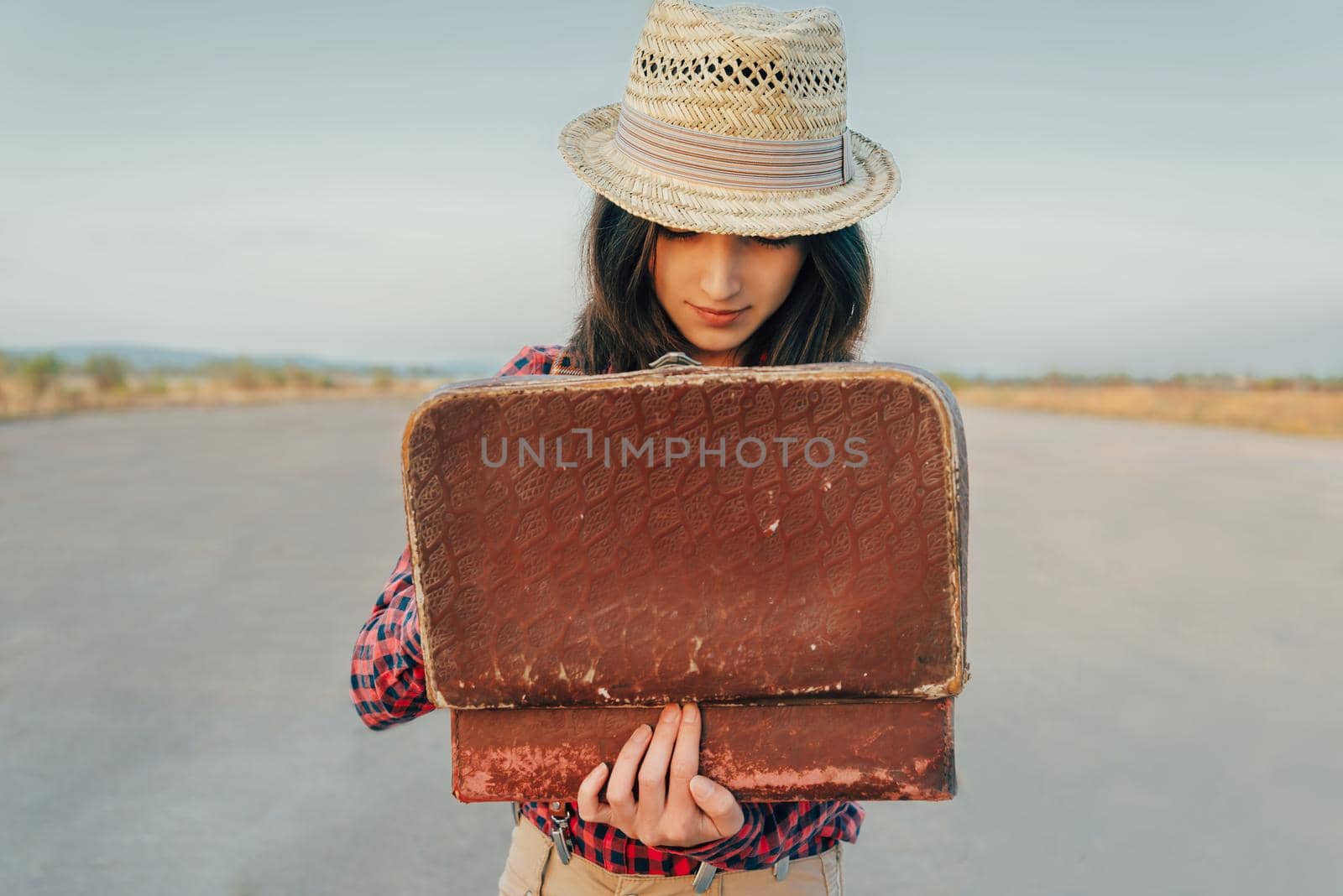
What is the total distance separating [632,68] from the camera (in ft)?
4.53

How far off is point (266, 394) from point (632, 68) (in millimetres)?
25091

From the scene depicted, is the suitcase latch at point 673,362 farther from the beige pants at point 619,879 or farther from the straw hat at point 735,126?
the beige pants at point 619,879

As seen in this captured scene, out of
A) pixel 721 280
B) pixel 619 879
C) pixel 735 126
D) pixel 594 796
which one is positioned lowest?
pixel 619 879

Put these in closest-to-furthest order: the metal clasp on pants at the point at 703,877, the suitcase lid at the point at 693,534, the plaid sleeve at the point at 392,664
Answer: the suitcase lid at the point at 693,534
the plaid sleeve at the point at 392,664
the metal clasp on pants at the point at 703,877

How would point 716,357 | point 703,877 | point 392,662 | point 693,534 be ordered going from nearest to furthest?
point 693,534
point 392,662
point 703,877
point 716,357

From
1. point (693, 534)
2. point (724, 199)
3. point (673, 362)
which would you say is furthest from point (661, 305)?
point (693, 534)

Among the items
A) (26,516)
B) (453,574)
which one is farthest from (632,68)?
(26,516)

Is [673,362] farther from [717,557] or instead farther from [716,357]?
[716,357]

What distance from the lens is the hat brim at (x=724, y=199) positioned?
1.24 meters

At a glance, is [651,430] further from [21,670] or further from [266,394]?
[266,394]

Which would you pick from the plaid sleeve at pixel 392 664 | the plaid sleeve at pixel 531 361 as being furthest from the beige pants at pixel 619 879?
the plaid sleeve at pixel 531 361

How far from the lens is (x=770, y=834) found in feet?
4.37

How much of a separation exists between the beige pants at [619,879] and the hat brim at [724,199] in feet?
2.75

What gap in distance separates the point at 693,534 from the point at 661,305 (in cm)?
56
